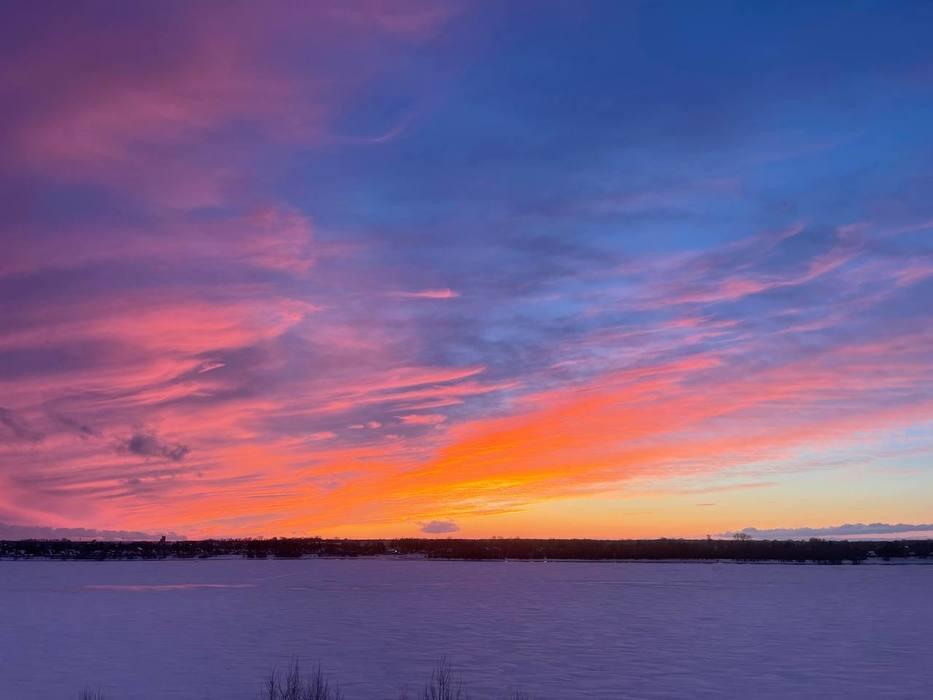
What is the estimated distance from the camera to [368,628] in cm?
4878

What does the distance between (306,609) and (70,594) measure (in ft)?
89.6

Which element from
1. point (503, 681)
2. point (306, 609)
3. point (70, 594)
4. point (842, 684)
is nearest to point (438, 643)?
point (503, 681)

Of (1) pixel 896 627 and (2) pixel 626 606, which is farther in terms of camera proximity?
(2) pixel 626 606

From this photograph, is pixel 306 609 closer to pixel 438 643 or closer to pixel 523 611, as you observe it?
pixel 523 611

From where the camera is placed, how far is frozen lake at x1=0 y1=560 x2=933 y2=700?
98.9 ft

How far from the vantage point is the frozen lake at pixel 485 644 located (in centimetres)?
3014

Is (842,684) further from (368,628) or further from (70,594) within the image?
(70,594)

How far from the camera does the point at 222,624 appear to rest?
52344mm

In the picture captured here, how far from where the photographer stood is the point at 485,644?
41188 mm

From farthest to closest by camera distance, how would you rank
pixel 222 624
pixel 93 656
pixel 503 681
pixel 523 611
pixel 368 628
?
pixel 523 611
pixel 222 624
pixel 368 628
pixel 93 656
pixel 503 681

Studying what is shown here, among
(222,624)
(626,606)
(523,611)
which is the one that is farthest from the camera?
(626,606)

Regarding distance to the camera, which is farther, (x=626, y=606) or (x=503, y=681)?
(x=626, y=606)

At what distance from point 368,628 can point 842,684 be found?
85.2 ft

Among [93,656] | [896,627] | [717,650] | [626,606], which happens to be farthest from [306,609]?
[896,627]
